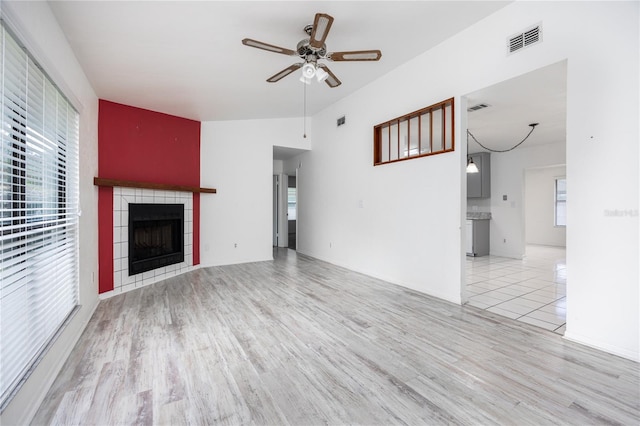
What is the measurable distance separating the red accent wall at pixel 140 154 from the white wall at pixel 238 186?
0.19 m

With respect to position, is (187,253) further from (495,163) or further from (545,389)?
(495,163)

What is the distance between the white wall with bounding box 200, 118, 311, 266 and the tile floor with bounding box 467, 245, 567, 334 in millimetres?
3840

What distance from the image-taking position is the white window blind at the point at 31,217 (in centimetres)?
145

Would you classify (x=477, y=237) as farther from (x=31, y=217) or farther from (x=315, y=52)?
(x=31, y=217)

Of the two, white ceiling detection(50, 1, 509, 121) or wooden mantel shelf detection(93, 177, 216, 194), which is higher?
white ceiling detection(50, 1, 509, 121)

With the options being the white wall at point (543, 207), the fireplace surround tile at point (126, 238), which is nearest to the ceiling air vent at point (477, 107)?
the fireplace surround tile at point (126, 238)

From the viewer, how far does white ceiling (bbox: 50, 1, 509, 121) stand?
234 centimetres

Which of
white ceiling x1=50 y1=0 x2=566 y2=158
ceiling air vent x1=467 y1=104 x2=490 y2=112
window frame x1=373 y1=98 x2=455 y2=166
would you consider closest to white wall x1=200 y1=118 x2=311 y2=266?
white ceiling x1=50 y1=0 x2=566 y2=158

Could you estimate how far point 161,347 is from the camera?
7.22ft

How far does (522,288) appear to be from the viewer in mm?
3818

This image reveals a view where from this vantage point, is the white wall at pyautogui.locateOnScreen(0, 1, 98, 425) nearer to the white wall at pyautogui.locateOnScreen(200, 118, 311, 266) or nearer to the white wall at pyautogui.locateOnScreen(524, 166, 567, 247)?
the white wall at pyautogui.locateOnScreen(200, 118, 311, 266)

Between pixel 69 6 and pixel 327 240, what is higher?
pixel 69 6

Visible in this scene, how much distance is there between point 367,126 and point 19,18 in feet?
12.6

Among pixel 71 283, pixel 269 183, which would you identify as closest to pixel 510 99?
pixel 269 183
